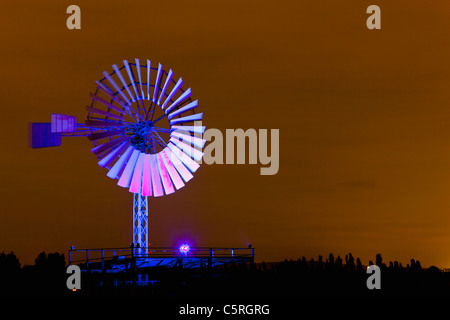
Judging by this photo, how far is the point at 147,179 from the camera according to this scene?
43125 mm

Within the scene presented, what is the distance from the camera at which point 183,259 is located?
150 ft

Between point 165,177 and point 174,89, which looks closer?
point 174,89

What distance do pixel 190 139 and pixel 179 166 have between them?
66.1 inches

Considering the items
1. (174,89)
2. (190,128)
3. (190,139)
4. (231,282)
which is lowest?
(231,282)

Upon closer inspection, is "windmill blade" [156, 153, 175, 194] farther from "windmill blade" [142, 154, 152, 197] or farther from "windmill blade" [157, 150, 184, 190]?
"windmill blade" [142, 154, 152, 197]

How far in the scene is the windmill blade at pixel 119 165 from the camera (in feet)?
141

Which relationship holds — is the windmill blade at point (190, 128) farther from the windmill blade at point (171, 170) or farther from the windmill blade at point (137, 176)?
the windmill blade at point (137, 176)

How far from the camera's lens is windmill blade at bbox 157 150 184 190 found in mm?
43688

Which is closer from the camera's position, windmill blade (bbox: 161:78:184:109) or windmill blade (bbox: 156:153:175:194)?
windmill blade (bbox: 161:78:184:109)

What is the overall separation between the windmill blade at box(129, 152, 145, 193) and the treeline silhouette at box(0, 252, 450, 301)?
5897 millimetres

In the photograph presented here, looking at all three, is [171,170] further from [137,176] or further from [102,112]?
[102,112]

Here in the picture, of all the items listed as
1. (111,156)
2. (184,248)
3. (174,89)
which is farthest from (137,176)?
(174,89)
